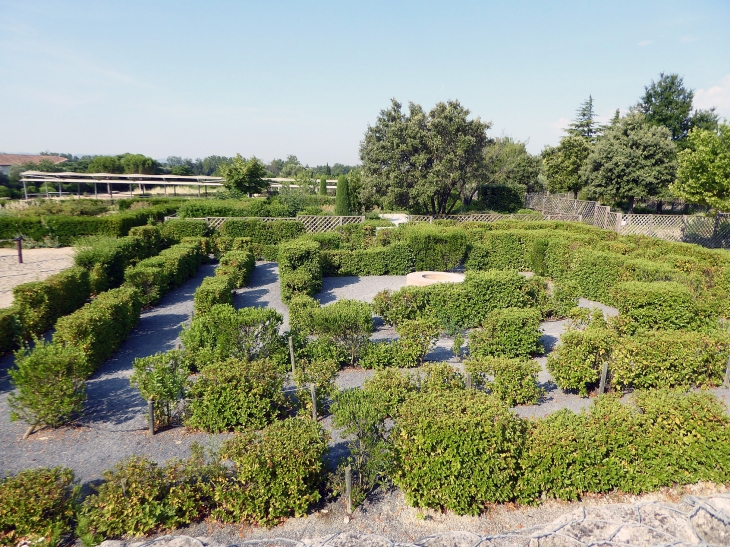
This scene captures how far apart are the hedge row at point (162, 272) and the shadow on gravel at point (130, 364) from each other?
1.28ft

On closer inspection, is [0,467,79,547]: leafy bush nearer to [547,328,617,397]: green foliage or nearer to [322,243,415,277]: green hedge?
[547,328,617,397]: green foliage

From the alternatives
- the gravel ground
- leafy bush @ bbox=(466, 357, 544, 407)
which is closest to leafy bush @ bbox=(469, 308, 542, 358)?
leafy bush @ bbox=(466, 357, 544, 407)

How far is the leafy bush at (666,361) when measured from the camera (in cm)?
642

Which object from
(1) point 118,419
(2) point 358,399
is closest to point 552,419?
(2) point 358,399

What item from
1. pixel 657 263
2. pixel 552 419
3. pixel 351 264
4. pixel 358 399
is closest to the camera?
pixel 552 419

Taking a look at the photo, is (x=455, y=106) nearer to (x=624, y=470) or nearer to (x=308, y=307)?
(x=308, y=307)

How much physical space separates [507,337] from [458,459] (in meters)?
3.87

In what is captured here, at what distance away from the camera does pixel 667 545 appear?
3553 mm

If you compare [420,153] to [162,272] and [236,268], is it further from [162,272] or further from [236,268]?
[162,272]

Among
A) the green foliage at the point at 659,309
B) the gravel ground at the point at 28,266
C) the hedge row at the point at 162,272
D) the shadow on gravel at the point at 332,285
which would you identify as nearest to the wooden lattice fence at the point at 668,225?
the green foliage at the point at 659,309

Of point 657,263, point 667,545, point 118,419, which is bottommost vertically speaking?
point 118,419

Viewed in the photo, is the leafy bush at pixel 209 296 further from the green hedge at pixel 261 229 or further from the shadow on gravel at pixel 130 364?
the green hedge at pixel 261 229

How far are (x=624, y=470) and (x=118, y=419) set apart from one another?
6.26 metres

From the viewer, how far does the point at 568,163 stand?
34.7 m
